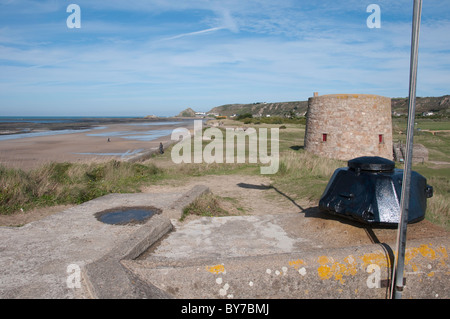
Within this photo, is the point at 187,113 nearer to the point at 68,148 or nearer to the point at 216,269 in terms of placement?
the point at 68,148

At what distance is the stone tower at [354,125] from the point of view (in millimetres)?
16422

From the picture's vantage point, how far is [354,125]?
16.6 metres

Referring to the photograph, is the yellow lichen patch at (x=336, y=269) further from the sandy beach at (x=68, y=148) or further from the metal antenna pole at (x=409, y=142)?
the sandy beach at (x=68, y=148)

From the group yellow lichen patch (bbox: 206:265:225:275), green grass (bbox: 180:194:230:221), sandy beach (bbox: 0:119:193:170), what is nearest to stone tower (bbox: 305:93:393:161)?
sandy beach (bbox: 0:119:193:170)

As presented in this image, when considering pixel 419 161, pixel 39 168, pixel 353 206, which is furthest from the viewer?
pixel 419 161

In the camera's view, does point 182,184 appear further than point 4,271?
Yes

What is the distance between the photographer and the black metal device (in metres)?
4.29

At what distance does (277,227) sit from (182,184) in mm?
6295

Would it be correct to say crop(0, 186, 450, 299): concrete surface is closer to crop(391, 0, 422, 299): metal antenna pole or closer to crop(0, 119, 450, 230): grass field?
crop(391, 0, 422, 299): metal antenna pole

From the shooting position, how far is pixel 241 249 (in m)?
4.61

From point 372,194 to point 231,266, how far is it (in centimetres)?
194

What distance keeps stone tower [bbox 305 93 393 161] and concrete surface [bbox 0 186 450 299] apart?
1248 cm

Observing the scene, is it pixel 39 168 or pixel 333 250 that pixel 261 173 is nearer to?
pixel 39 168
